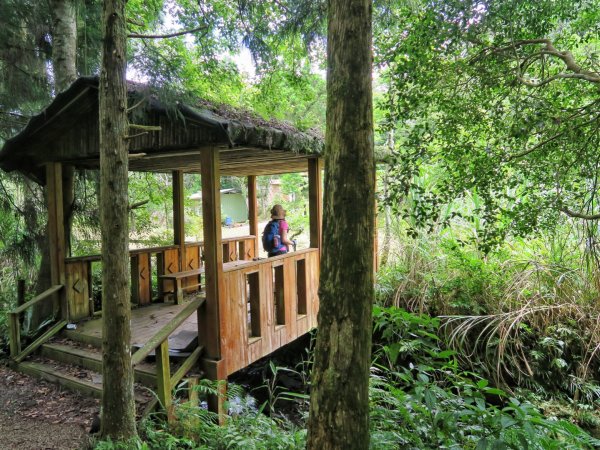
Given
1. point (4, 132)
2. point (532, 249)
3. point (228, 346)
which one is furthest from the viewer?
point (532, 249)

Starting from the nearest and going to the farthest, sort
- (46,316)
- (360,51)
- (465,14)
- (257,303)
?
(360,51), (465,14), (257,303), (46,316)

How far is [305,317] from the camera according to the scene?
6441 mm

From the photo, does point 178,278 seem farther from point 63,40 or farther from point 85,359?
point 63,40

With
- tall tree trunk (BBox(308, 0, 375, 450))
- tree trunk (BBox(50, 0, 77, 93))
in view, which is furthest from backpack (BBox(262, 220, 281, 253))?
tall tree trunk (BBox(308, 0, 375, 450))

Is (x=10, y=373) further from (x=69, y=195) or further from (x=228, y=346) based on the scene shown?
(x=228, y=346)

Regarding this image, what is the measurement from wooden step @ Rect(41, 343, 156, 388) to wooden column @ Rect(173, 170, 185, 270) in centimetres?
292

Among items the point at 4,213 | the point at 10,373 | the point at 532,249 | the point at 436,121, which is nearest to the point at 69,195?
the point at 4,213

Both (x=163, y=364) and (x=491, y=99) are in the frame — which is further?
(x=491, y=99)

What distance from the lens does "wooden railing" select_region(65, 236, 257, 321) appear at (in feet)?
20.2

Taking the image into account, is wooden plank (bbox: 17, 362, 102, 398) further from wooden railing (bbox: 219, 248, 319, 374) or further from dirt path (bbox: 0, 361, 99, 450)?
wooden railing (bbox: 219, 248, 319, 374)

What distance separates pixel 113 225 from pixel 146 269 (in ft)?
14.3

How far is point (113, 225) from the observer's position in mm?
3225

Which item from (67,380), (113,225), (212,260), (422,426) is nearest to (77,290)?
(67,380)

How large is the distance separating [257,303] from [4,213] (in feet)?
16.6
